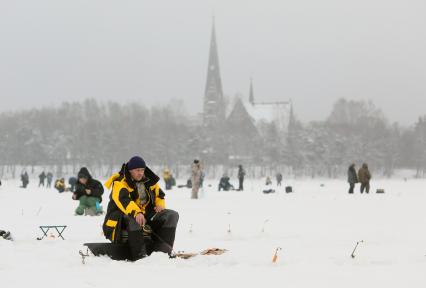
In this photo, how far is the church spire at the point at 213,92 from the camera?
123456 mm

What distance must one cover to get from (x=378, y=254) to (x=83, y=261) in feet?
12.2

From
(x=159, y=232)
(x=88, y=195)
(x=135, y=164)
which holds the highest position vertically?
(x=135, y=164)

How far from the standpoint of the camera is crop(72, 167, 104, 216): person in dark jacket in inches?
538

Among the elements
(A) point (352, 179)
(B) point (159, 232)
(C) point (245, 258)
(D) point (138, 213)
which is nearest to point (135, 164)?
(D) point (138, 213)

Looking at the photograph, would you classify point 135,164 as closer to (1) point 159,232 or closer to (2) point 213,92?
(1) point 159,232

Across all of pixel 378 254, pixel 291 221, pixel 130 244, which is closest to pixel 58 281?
pixel 130 244

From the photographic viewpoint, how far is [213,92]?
130 meters

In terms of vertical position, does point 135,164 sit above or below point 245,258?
above

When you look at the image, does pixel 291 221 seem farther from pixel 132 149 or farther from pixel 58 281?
pixel 132 149

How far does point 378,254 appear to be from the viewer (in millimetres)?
7332

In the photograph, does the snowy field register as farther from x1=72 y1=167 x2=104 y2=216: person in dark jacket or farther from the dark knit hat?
x1=72 y1=167 x2=104 y2=216: person in dark jacket

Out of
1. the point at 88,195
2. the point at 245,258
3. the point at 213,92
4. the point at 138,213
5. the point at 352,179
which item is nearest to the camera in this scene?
the point at 138,213

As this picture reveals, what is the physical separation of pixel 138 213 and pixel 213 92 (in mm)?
123499

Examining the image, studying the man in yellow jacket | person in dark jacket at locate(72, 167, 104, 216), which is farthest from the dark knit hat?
person in dark jacket at locate(72, 167, 104, 216)
